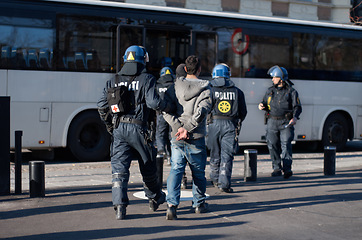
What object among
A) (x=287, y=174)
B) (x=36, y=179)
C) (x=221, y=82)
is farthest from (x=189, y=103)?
(x=287, y=174)

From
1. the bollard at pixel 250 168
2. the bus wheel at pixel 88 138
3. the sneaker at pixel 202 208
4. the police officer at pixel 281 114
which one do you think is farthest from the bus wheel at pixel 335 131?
the sneaker at pixel 202 208

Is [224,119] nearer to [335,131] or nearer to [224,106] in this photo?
[224,106]

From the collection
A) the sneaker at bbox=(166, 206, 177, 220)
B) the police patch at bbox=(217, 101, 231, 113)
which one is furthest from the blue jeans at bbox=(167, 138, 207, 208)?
the police patch at bbox=(217, 101, 231, 113)

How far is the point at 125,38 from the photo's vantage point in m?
13.4

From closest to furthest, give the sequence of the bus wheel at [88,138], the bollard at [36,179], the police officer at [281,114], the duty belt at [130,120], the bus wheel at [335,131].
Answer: the duty belt at [130,120]
the bollard at [36,179]
the police officer at [281,114]
the bus wheel at [88,138]
the bus wheel at [335,131]

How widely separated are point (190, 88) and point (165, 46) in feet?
→ 23.1

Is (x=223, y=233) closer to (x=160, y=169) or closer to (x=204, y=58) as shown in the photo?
(x=160, y=169)

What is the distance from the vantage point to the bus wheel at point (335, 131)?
16.1 meters

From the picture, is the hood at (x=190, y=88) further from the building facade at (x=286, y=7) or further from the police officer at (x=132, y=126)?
the building facade at (x=286, y=7)

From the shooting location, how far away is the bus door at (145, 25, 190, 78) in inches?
537

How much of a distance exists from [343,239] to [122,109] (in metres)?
2.77

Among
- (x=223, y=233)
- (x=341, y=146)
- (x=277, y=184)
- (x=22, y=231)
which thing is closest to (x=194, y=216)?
(x=223, y=233)

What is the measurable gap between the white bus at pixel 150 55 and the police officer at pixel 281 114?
3.66 m

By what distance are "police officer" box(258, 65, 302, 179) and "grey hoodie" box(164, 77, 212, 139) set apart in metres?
3.96
